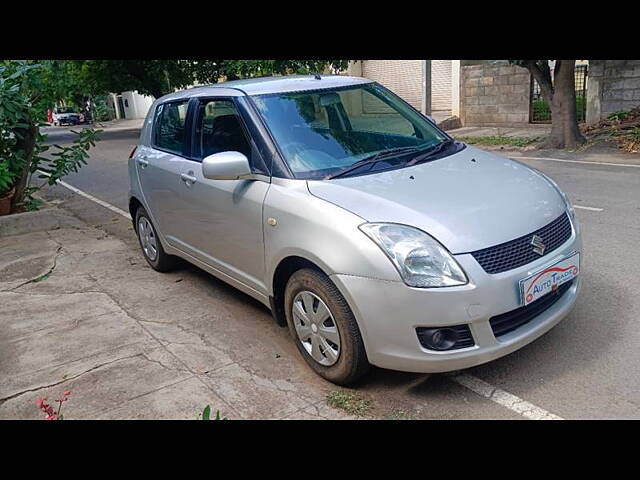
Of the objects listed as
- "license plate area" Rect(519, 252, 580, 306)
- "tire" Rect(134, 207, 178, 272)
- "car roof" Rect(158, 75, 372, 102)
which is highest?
"car roof" Rect(158, 75, 372, 102)

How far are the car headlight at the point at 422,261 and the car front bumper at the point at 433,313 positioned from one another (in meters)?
0.04

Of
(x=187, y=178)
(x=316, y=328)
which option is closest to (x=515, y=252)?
(x=316, y=328)

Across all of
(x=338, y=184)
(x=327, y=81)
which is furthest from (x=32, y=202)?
(x=338, y=184)

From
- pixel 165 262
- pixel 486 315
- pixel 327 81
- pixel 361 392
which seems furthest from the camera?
pixel 165 262

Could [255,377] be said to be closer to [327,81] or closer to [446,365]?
[446,365]

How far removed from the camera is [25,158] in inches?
316

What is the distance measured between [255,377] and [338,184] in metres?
1.29

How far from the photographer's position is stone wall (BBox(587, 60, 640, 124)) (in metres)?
13.0

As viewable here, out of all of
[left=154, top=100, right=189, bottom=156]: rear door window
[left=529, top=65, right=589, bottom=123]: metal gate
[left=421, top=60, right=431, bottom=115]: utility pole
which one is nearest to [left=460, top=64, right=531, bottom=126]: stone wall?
[left=529, top=65, right=589, bottom=123]: metal gate

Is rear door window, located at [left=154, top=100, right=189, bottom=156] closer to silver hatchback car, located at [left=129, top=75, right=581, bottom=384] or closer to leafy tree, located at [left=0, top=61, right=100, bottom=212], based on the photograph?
silver hatchback car, located at [left=129, top=75, right=581, bottom=384]

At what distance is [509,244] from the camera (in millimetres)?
3061

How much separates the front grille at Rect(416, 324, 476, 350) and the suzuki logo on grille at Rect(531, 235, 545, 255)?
608mm

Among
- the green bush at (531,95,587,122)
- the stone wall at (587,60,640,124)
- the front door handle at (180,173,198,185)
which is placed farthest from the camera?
the green bush at (531,95,587,122)

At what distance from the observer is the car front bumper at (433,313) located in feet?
9.56
